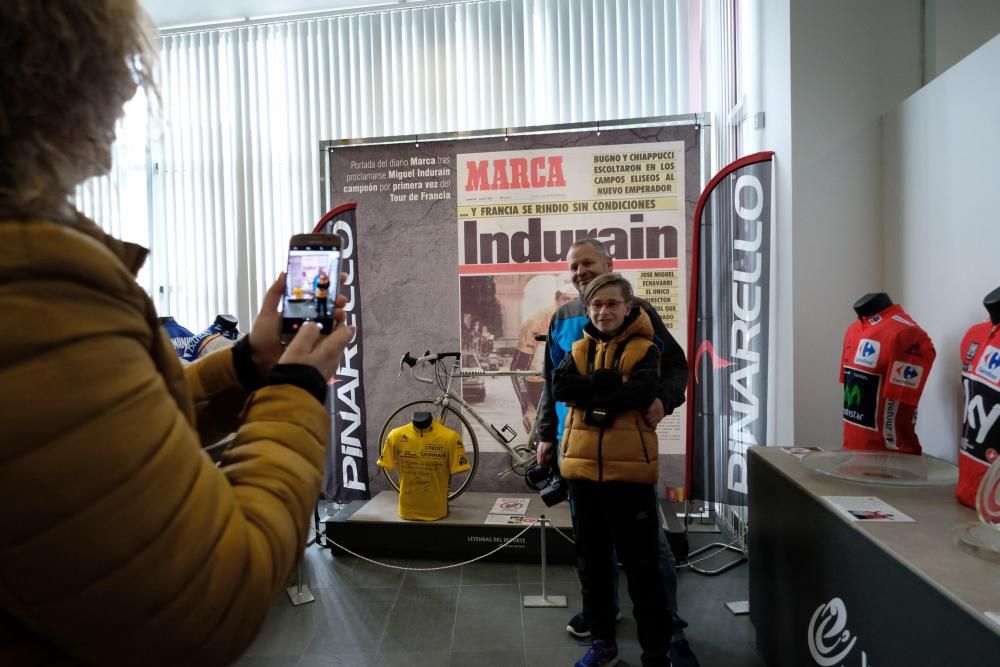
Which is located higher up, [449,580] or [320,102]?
[320,102]

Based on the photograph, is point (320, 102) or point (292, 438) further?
point (320, 102)

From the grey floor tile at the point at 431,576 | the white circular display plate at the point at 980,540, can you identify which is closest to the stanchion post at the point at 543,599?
the grey floor tile at the point at 431,576

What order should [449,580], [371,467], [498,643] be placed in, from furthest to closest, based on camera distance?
[371,467]
[449,580]
[498,643]

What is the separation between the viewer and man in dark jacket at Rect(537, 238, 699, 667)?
2264 millimetres

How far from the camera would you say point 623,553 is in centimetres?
207

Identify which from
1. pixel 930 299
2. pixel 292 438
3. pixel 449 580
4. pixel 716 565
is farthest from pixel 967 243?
pixel 449 580

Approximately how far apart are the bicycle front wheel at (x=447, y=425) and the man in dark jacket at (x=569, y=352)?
5.14ft

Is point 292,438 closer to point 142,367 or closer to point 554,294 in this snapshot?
point 142,367

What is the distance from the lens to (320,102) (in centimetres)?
455

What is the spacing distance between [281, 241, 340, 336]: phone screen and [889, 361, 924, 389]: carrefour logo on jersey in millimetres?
1820

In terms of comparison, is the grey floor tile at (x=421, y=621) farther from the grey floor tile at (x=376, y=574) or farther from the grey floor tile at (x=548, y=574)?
the grey floor tile at (x=548, y=574)

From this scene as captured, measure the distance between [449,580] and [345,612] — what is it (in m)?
0.56

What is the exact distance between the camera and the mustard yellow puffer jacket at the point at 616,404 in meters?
2.04

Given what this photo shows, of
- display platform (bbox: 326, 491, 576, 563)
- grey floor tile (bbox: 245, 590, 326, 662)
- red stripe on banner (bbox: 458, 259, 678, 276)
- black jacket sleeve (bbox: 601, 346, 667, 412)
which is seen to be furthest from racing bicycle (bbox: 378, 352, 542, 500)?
black jacket sleeve (bbox: 601, 346, 667, 412)
